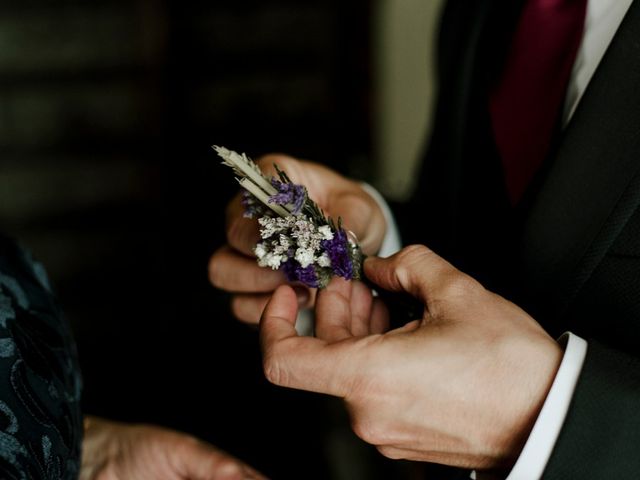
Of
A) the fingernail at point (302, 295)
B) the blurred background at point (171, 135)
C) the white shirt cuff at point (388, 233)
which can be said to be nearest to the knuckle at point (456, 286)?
the fingernail at point (302, 295)

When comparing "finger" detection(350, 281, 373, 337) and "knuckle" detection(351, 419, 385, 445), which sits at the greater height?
"finger" detection(350, 281, 373, 337)

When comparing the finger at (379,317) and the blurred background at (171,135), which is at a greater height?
the finger at (379,317)

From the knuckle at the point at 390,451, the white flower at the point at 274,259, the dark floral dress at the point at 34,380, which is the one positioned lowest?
the dark floral dress at the point at 34,380

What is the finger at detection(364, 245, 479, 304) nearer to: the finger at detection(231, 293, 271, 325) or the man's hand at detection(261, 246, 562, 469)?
the man's hand at detection(261, 246, 562, 469)

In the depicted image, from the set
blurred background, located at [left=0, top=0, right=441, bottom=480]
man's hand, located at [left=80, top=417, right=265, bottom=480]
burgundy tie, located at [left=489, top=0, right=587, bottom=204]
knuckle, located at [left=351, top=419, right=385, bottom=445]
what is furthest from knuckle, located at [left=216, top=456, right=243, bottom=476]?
blurred background, located at [left=0, top=0, right=441, bottom=480]

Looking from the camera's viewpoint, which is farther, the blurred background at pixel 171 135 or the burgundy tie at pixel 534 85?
the blurred background at pixel 171 135

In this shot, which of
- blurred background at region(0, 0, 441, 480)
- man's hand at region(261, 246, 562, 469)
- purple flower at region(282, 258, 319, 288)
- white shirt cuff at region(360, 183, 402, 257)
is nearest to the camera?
man's hand at region(261, 246, 562, 469)

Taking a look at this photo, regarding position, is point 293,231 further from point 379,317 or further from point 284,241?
point 379,317

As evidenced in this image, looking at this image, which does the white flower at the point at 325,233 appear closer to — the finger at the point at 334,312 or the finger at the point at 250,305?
the finger at the point at 334,312

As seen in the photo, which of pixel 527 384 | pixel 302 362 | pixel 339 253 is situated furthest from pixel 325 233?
pixel 527 384
